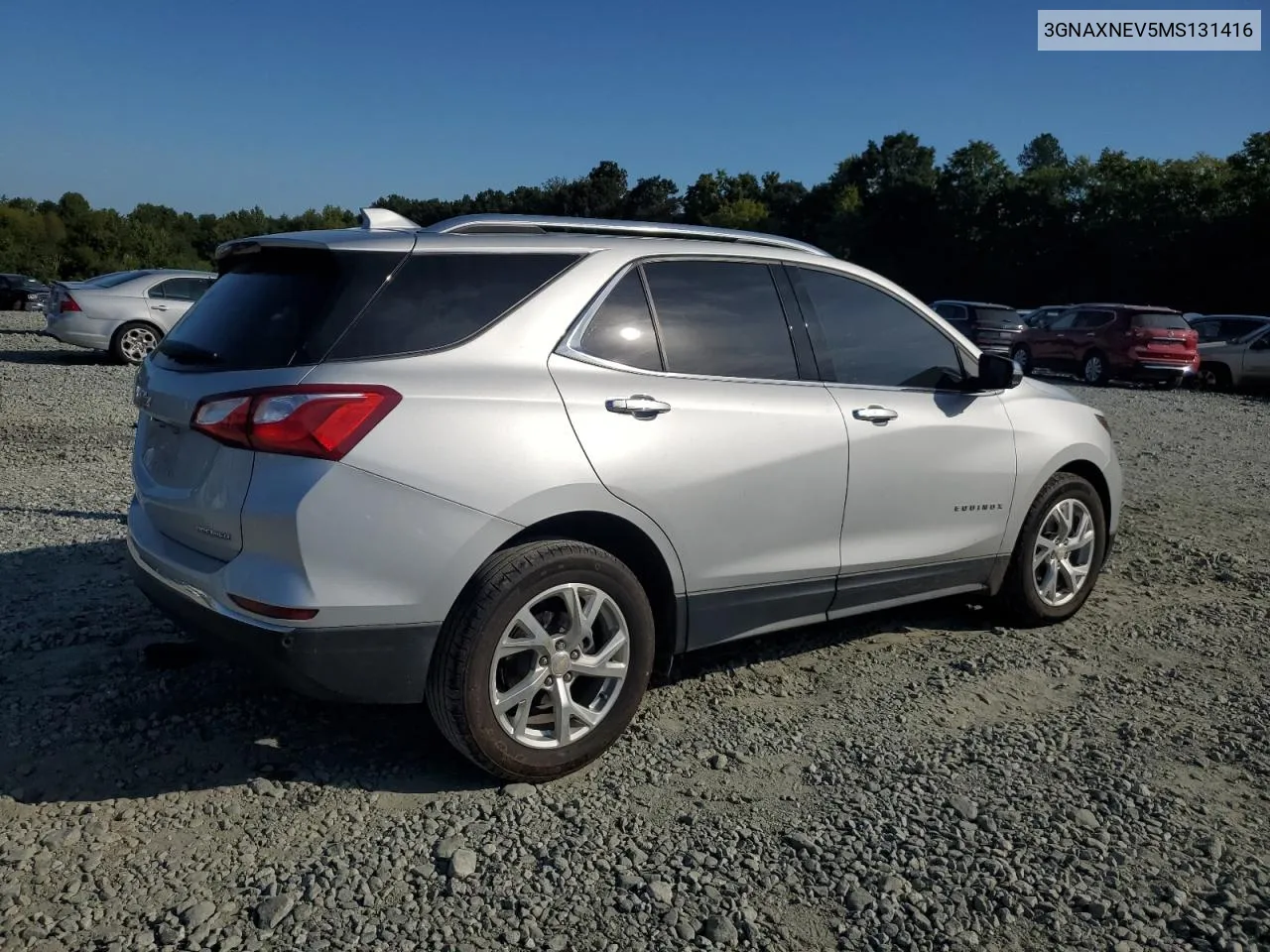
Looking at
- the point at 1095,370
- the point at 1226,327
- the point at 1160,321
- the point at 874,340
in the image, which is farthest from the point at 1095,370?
the point at 874,340

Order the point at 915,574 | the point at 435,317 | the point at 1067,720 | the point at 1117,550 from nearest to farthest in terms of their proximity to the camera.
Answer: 1. the point at 435,317
2. the point at 1067,720
3. the point at 915,574
4. the point at 1117,550

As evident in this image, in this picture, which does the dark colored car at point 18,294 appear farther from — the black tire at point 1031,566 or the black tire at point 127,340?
the black tire at point 1031,566

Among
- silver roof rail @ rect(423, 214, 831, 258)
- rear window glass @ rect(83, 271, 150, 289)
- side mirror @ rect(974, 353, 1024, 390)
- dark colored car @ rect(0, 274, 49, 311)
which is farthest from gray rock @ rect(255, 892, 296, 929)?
dark colored car @ rect(0, 274, 49, 311)

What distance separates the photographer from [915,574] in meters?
4.57

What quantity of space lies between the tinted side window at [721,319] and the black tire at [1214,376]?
2217 centimetres

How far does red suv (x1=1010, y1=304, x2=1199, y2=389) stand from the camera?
21.7 metres

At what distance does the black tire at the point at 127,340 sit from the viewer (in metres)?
16.8

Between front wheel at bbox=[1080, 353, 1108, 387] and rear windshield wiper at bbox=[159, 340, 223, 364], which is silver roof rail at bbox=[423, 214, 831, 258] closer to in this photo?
rear windshield wiper at bbox=[159, 340, 223, 364]

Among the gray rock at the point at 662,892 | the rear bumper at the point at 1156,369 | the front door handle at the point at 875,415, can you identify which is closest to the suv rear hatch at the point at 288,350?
the front door handle at the point at 875,415

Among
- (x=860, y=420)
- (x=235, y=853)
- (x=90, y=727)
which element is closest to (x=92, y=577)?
(x=90, y=727)

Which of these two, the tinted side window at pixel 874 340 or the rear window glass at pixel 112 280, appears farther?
the rear window glass at pixel 112 280

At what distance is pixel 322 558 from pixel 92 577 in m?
3.04

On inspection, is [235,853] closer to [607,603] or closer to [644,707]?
[607,603]

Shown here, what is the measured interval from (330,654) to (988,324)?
24.3 metres
